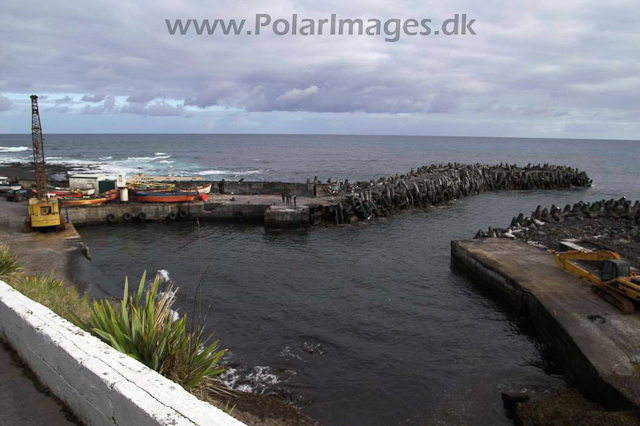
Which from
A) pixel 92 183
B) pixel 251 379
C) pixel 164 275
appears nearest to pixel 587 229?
pixel 251 379

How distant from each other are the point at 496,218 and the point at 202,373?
116 feet

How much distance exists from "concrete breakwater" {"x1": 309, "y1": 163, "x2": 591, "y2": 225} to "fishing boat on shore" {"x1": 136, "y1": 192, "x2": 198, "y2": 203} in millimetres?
10534

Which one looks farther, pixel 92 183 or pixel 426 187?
pixel 426 187

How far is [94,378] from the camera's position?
15.1 ft

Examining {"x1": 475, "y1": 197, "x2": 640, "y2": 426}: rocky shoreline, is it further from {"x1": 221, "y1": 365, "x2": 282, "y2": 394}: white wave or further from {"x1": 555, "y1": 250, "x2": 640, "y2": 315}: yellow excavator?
{"x1": 221, "y1": 365, "x2": 282, "y2": 394}: white wave

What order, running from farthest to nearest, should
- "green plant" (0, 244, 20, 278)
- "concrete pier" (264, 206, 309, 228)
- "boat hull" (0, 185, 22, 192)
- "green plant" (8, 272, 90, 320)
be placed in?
"boat hull" (0, 185, 22, 192)
"concrete pier" (264, 206, 309, 228)
"green plant" (0, 244, 20, 278)
"green plant" (8, 272, 90, 320)

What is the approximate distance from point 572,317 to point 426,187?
30.3m

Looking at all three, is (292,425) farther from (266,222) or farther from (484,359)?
(266,222)

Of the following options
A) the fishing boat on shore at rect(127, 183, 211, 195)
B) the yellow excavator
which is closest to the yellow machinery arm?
the yellow excavator

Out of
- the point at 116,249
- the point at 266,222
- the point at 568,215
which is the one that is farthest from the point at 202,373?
the point at 568,215

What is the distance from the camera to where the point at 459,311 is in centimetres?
1769

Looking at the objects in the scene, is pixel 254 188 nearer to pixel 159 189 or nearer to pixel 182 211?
pixel 159 189

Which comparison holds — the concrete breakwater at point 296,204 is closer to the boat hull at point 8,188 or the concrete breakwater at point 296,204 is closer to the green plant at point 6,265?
the boat hull at point 8,188

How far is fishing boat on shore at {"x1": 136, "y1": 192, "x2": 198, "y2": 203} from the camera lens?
36.6 metres
